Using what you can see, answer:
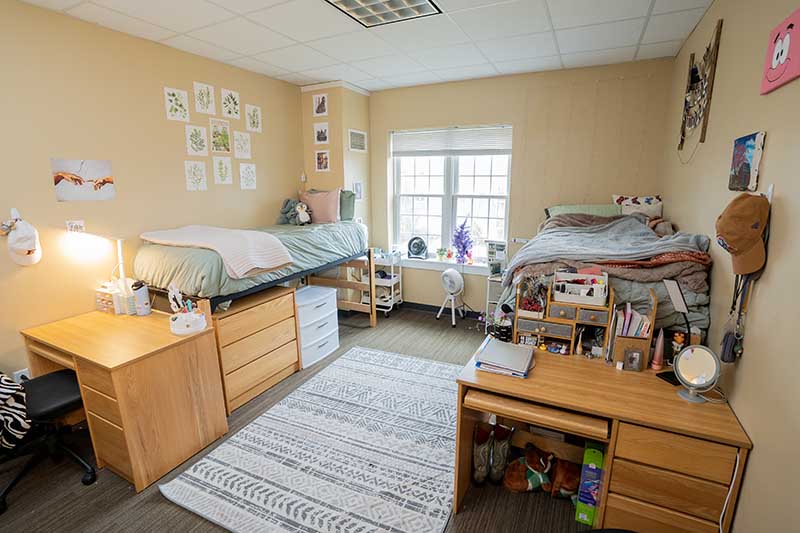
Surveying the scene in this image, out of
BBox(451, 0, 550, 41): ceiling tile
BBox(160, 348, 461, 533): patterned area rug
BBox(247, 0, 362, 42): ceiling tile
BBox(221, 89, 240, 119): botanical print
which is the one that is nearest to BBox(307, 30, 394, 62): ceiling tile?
BBox(247, 0, 362, 42): ceiling tile

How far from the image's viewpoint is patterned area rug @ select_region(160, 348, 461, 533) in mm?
1839

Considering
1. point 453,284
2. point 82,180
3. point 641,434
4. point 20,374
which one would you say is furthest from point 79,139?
point 641,434

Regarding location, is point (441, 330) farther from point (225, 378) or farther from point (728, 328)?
point (728, 328)

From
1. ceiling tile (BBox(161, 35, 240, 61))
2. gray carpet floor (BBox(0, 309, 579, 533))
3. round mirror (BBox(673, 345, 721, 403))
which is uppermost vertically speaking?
ceiling tile (BBox(161, 35, 240, 61))

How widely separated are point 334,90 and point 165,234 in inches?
92.1

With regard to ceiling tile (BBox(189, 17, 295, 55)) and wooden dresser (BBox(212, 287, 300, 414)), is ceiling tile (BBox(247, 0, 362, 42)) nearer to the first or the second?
ceiling tile (BBox(189, 17, 295, 55))

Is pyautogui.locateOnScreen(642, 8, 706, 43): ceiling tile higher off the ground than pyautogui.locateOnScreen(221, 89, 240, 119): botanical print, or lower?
higher

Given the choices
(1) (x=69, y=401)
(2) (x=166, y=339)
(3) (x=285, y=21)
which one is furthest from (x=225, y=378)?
(3) (x=285, y=21)

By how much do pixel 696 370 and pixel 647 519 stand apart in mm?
623

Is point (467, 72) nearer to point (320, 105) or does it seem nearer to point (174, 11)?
point (320, 105)

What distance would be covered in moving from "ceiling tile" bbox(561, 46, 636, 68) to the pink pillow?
252cm

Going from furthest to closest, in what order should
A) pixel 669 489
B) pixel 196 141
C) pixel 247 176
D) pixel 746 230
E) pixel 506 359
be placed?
pixel 247 176 → pixel 196 141 → pixel 506 359 → pixel 669 489 → pixel 746 230

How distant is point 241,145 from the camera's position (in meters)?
3.62

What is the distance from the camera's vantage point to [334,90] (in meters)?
4.07
